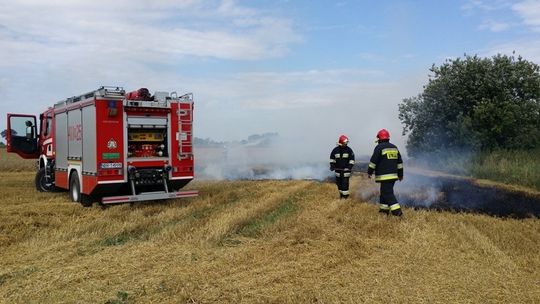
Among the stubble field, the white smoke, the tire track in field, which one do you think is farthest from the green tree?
the stubble field

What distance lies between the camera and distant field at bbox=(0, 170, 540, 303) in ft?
16.5

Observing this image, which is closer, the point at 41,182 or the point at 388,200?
the point at 388,200

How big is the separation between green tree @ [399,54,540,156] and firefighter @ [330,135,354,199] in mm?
12086

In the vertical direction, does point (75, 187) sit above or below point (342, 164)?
below

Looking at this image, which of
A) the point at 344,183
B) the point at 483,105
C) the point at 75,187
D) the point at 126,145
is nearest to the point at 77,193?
the point at 75,187

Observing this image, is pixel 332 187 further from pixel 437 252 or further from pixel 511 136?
pixel 511 136

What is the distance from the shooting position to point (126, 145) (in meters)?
11.3

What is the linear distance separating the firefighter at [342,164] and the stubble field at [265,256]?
174cm

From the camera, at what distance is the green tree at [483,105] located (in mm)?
22172

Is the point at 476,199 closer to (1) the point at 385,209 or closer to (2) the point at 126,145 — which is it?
(1) the point at 385,209

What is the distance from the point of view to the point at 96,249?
7.06 meters

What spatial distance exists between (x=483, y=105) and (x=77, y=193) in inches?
696

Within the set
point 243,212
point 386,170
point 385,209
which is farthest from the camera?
point 243,212

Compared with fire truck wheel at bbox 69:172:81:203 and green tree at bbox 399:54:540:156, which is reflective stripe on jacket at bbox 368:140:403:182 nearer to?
fire truck wheel at bbox 69:172:81:203
